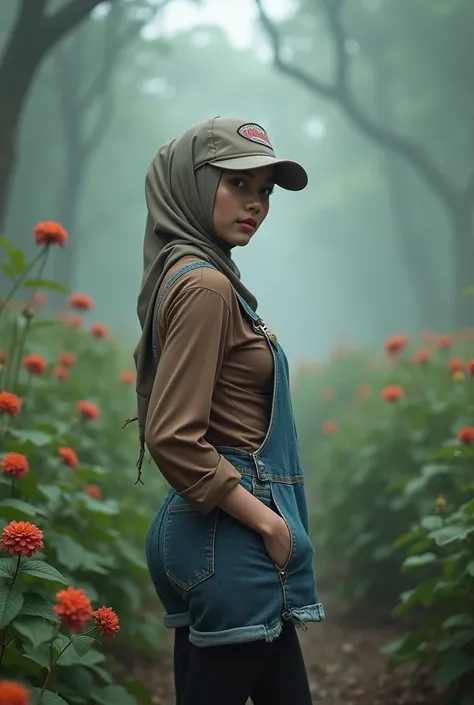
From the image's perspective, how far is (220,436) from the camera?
1.49 m

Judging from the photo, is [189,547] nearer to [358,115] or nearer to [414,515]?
[414,515]

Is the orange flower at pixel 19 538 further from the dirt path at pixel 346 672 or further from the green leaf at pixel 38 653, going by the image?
the dirt path at pixel 346 672

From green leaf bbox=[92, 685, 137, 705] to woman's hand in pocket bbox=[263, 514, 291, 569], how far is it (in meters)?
0.91

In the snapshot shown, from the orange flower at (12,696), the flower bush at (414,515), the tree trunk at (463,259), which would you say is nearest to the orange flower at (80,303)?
the flower bush at (414,515)

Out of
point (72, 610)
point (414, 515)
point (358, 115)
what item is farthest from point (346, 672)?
point (358, 115)

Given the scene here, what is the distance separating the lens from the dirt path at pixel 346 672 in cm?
274

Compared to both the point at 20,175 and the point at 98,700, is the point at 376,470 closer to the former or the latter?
the point at 98,700

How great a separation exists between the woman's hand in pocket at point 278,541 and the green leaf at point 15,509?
0.69 meters

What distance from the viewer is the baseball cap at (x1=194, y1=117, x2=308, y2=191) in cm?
151

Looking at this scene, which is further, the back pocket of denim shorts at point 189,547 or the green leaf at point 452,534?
the green leaf at point 452,534

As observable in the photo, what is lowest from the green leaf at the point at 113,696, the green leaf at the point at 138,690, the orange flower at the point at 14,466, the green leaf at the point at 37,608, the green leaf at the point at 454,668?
the green leaf at the point at 138,690

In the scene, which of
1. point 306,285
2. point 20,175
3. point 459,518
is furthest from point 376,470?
point 306,285

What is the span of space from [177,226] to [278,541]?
25.6 inches

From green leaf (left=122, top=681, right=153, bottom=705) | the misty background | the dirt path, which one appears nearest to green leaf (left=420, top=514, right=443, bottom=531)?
the dirt path
